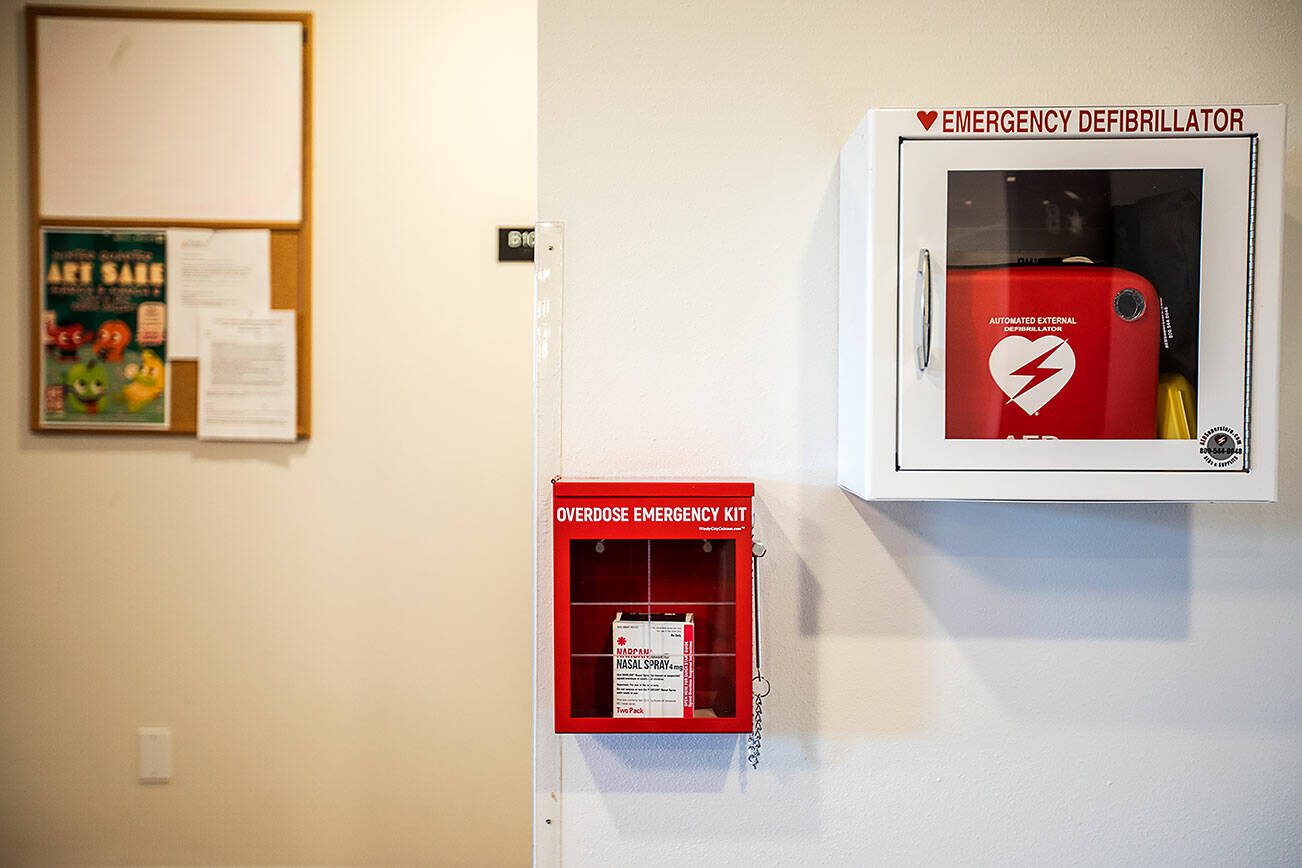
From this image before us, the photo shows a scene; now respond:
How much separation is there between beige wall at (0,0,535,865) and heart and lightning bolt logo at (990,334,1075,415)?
1251 mm

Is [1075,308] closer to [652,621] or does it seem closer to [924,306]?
[924,306]

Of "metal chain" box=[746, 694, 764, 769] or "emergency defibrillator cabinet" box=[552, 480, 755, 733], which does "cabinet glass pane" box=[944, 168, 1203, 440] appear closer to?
"emergency defibrillator cabinet" box=[552, 480, 755, 733]

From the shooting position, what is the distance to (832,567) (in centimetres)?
115

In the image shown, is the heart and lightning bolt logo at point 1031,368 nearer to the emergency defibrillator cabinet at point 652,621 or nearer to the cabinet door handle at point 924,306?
the cabinet door handle at point 924,306

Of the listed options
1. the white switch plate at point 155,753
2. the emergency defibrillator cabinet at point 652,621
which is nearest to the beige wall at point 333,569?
the white switch plate at point 155,753

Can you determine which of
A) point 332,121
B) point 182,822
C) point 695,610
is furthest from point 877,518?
point 182,822

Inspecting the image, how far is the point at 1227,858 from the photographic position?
→ 1.15 metres

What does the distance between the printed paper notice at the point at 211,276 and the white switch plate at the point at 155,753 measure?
93cm

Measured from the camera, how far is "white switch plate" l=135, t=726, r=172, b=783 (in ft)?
6.49

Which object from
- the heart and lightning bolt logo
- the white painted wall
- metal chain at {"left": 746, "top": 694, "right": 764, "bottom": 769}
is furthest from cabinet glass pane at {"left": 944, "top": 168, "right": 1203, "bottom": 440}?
metal chain at {"left": 746, "top": 694, "right": 764, "bottom": 769}

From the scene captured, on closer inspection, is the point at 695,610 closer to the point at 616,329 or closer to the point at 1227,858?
the point at 616,329

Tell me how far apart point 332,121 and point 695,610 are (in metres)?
1.54

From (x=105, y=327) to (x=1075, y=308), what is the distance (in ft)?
6.84

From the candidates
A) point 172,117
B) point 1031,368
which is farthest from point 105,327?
point 1031,368
